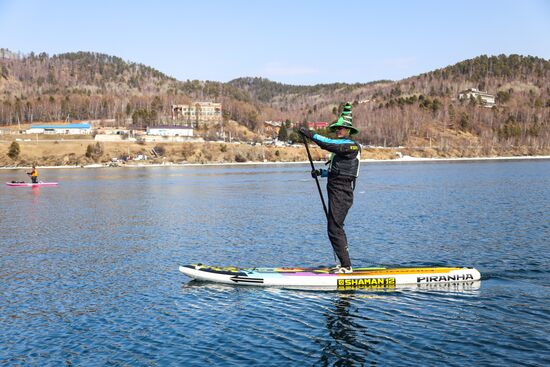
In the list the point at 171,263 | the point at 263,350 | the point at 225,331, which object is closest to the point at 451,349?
the point at 263,350

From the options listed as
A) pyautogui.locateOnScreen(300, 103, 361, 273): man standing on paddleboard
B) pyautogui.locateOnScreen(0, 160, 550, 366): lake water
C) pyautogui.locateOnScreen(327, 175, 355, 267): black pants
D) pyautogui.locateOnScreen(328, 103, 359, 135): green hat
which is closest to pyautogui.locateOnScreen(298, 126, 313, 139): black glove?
pyautogui.locateOnScreen(300, 103, 361, 273): man standing on paddleboard

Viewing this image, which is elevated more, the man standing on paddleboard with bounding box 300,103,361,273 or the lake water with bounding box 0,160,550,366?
the man standing on paddleboard with bounding box 300,103,361,273

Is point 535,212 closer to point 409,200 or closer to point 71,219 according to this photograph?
point 409,200

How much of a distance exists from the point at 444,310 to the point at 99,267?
697 inches

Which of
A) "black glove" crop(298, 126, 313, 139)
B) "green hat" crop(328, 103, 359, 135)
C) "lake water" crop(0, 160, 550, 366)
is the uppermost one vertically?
"green hat" crop(328, 103, 359, 135)

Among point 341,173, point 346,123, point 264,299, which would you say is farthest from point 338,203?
point 264,299

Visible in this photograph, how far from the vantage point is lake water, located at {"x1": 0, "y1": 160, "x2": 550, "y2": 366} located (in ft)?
A: 49.2

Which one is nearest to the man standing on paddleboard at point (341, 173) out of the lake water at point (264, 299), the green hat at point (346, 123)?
the green hat at point (346, 123)

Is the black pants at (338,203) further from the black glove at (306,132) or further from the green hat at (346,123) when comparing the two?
the black glove at (306,132)

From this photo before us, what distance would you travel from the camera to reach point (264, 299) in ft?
66.0

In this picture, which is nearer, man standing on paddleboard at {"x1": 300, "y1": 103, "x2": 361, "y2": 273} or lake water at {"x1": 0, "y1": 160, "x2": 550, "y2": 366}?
lake water at {"x1": 0, "y1": 160, "x2": 550, "y2": 366}

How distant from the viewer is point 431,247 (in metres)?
31.4

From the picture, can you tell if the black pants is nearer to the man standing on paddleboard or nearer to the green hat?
the man standing on paddleboard

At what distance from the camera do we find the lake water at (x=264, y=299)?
1501cm
